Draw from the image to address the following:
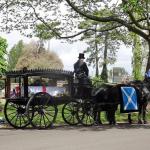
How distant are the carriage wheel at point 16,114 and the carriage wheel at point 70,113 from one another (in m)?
1.43

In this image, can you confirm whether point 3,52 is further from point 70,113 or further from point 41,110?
point 41,110

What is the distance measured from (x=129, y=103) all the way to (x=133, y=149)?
19.9ft

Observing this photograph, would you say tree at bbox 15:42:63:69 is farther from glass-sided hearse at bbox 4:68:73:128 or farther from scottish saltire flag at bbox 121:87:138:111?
glass-sided hearse at bbox 4:68:73:128

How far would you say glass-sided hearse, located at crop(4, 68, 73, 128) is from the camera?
51.3 ft

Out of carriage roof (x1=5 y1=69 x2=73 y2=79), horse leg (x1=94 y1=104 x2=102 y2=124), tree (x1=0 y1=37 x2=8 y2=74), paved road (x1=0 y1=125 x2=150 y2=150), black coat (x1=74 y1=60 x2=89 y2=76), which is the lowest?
paved road (x1=0 y1=125 x2=150 y2=150)

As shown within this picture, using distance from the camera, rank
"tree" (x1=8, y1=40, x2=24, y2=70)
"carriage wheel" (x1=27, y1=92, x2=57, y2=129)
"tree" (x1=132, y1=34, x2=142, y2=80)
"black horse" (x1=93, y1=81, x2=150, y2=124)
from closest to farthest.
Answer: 1. "carriage wheel" (x1=27, y1=92, x2=57, y2=129)
2. "black horse" (x1=93, y1=81, x2=150, y2=124)
3. "tree" (x1=132, y1=34, x2=142, y2=80)
4. "tree" (x1=8, y1=40, x2=24, y2=70)

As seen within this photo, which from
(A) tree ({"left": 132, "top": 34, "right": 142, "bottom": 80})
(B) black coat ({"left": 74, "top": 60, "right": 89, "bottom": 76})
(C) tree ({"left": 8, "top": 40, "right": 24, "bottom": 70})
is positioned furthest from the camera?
(C) tree ({"left": 8, "top": 40, "right": 24, "bottom": 70})

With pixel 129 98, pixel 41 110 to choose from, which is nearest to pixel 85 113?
pixel 129 98

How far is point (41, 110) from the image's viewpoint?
1573 centimetres

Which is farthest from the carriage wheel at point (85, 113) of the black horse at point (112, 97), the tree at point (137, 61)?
the tree at point (137, 61)

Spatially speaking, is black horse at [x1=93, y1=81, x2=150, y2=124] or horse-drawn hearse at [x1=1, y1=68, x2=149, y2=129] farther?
black horse at [x1=93, y1=81, x2=150, y2=124]

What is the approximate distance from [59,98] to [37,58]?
198 feet

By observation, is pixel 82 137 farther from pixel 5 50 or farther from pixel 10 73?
pixel 5 50

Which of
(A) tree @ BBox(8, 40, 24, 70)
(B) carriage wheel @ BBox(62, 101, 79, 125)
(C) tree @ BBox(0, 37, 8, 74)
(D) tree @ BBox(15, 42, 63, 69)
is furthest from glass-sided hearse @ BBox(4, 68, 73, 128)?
(A) tree @ BBox(8, 40, 24, 70)
